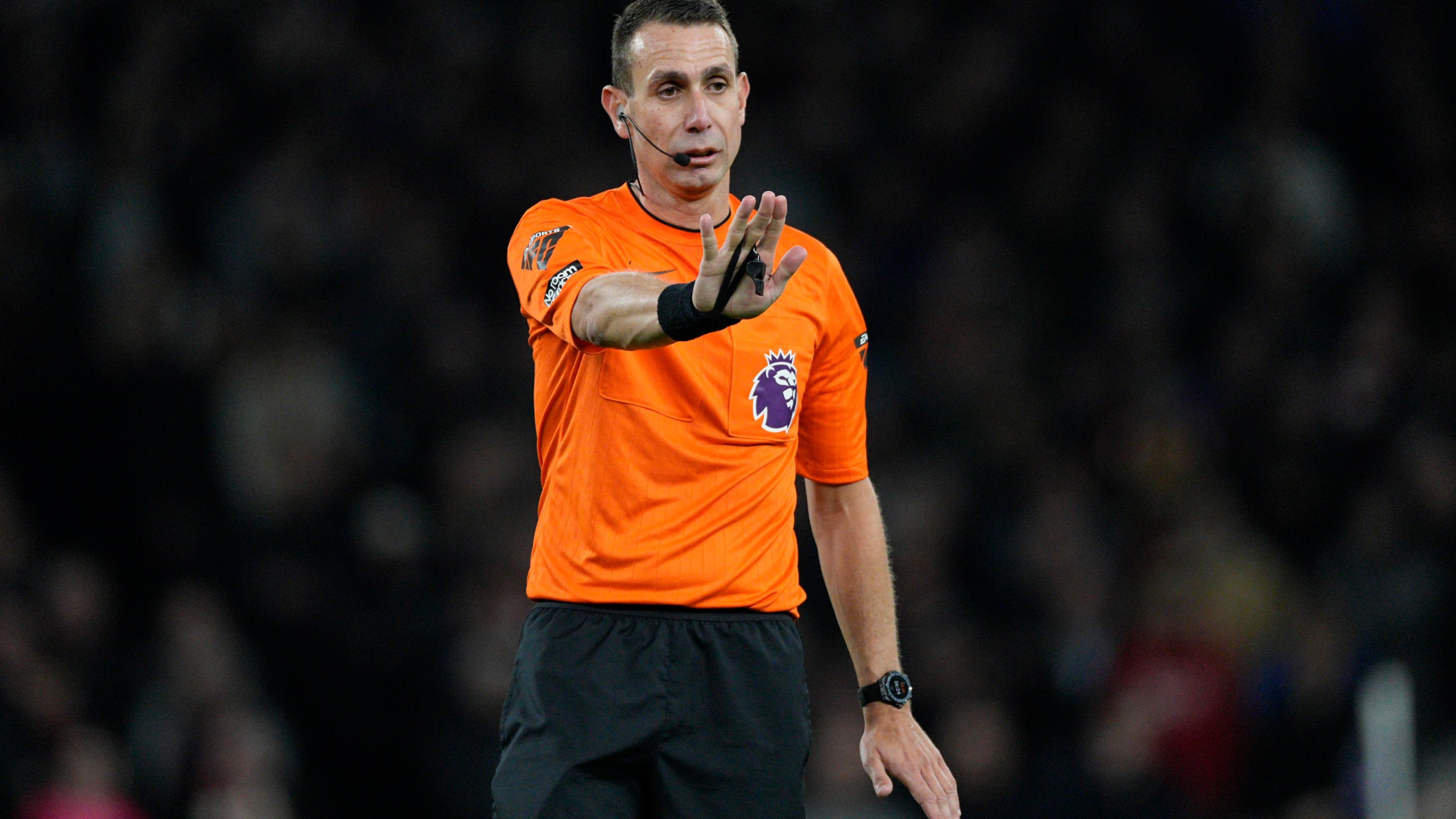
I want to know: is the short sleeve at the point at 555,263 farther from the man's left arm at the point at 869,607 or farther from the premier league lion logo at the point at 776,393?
the man's left arm at the point at 869,607

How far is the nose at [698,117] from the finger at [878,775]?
5.09 ft

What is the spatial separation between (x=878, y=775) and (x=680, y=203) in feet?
4.72

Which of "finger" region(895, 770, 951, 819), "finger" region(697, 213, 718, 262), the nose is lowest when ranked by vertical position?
"finger" region(895, 770, 951, 819)

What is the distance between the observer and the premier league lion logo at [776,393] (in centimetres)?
371

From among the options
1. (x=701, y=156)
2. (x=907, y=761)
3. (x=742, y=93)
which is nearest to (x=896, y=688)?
(x=907, y=761)

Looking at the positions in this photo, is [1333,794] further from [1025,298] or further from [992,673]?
Answer: [1025,298]

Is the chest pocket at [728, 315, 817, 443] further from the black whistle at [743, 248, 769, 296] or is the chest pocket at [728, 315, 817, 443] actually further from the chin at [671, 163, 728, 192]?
the black whistle at [743, 248, 769, 296]

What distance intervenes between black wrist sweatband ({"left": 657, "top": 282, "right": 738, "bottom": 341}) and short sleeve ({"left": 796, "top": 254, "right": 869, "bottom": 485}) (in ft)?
2.85

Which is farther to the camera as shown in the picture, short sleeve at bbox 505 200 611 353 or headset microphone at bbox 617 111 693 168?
headset microphone at bbox 617 111 693 168

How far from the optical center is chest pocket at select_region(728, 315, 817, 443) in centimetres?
367

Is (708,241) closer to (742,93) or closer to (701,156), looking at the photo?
(701,156)

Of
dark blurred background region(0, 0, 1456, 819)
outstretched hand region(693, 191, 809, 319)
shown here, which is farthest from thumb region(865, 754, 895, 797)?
dark blurred background region(0, 0, 1456, 819)

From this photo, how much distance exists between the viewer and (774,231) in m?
3.01

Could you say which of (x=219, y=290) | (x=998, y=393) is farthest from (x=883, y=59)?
(x=219, y=290)
